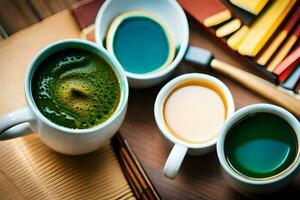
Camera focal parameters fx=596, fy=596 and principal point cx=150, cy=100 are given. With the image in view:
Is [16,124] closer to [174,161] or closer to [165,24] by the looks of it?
[174,161]

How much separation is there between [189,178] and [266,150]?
13cm

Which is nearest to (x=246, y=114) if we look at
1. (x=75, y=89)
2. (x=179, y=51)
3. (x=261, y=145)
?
(x=261, y=145)

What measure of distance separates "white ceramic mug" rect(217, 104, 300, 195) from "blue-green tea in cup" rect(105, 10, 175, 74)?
0.16 metres

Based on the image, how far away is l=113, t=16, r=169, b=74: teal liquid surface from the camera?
3.18 feet

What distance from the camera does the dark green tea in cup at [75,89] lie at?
842mm

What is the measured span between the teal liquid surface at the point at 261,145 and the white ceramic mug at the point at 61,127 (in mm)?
185

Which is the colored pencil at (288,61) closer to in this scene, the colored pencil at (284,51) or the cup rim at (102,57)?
the colored pencil at (284,51)

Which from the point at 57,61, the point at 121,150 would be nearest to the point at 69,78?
the point at 57,61

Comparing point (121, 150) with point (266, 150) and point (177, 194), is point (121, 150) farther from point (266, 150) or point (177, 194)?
point (266, 150)

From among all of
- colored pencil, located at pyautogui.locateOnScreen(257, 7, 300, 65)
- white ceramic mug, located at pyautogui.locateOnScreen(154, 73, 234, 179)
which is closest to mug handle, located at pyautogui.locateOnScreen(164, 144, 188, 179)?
white ceramic mug, located at pyautogui.locateOnScreen(154, 73, 234, 179)

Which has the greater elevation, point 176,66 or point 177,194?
point 176,66

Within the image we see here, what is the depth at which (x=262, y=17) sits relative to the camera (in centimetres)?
97

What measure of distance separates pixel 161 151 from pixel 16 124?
259 millimetres

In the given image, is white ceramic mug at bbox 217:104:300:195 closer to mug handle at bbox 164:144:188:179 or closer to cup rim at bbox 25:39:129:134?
mug handle at bbox 164:144:188:179
